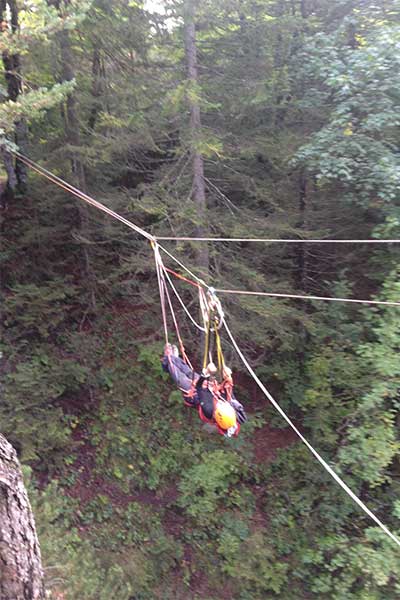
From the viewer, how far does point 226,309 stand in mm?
7863

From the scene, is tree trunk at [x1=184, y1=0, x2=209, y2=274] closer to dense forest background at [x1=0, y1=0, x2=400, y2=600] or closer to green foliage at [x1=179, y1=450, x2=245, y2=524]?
dense forest background at [x1=0, y1=0, x2=400, y2=600]

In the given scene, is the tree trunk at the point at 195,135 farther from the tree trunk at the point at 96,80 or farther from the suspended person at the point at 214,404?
the suspended person at the point at 214,404

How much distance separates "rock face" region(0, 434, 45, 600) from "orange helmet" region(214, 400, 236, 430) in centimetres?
163

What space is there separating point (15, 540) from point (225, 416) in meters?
1.81

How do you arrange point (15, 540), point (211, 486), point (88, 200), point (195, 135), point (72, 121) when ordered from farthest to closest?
point (72, 121) < point (211, 486) < point (195, 135) < point (88, 200) < point (15, 540)

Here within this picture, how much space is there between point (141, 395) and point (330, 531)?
440 centimetres

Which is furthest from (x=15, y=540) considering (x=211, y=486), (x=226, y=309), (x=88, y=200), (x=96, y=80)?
(x=96, y=80)

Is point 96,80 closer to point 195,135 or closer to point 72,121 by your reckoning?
point 72,121

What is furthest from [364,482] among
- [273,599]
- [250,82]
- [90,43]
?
[90,43]

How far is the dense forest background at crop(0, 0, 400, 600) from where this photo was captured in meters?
6.56

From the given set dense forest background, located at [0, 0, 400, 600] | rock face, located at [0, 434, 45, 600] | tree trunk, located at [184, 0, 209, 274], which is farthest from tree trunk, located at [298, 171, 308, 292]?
rock face, located at [0, 434, 45, 600]

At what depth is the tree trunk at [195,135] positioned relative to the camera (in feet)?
21.6

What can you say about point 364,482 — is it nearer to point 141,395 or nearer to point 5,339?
point 141,395

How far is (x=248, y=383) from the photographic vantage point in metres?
9.95
